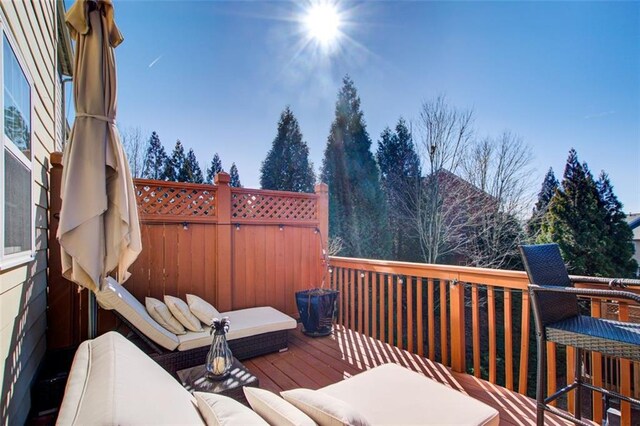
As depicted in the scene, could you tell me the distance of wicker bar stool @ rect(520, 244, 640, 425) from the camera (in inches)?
58.6

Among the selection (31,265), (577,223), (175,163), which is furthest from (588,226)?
(175,163)

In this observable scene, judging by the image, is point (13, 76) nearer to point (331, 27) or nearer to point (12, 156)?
point (12, 156)

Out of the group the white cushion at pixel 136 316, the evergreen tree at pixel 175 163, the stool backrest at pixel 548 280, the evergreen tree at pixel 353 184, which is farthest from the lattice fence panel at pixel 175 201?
the evergreen tree at pixel 175 163

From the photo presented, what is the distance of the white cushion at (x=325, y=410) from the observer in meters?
0.96

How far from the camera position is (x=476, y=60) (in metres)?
8.16

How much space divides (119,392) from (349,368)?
248cm

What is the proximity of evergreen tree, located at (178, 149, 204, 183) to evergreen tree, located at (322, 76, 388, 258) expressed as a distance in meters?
5.03

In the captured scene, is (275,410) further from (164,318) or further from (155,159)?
(155,159)

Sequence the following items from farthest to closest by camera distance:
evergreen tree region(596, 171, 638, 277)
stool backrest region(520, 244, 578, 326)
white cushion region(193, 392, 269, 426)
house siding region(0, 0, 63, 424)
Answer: evergreen tree region(596, 171, 638, 277), stool backrest region(520, 244, 578, 326), house siding region(0, 0, 63, 424), white cushion region(193, 392, 269, 426)

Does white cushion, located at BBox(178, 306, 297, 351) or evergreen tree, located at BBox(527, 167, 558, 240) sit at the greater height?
evergreen tree, located at BBox(527, 167, 558, 240)

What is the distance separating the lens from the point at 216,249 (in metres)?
3.97

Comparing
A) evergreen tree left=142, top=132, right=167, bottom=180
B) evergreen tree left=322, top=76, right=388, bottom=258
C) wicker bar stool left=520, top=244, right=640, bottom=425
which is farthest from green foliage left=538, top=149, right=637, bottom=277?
evergreen tree left=142, top=132, right=167, bottom=180

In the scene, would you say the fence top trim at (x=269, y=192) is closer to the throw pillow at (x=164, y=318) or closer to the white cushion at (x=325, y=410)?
the throw pillow at (x=164, y=318)

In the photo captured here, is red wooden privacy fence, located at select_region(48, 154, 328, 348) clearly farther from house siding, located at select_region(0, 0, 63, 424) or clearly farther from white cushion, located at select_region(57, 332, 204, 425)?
white cushion, located at select_region(57, 332, 204, 425)
